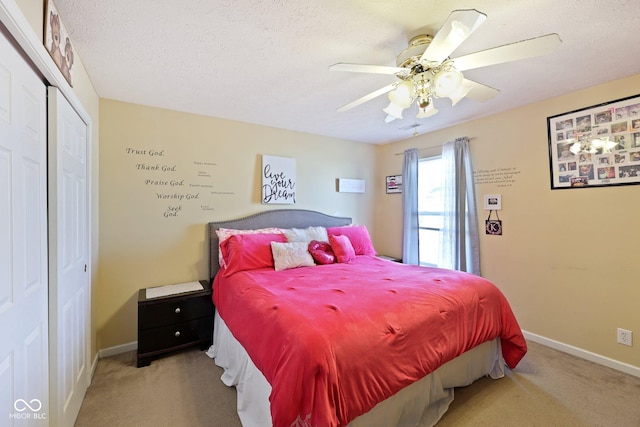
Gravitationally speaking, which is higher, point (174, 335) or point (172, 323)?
point (172, 323)

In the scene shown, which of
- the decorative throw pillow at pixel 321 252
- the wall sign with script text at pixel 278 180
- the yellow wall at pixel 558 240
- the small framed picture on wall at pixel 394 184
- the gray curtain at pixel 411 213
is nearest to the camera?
the yellow wall at pixel 558 240

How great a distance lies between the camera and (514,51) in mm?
1310

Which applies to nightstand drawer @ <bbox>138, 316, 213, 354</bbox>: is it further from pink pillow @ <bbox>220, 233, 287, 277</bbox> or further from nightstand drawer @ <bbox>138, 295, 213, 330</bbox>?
pink pillow @ <bbox>220, 233, 287, 277</bbox>

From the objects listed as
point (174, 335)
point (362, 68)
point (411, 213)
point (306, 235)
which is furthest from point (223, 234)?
point (411, 213)

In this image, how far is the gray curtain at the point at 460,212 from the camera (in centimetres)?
305

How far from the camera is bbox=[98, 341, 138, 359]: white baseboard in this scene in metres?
2.41

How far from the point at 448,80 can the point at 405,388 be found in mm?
1745

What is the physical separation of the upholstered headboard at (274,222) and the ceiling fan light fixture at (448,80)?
2.27 metres

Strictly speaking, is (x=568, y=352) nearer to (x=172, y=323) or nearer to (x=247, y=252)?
(x=247, y=252)

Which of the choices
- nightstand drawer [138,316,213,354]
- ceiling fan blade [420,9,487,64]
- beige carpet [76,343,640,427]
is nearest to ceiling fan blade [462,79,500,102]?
ceiling fan blade [420,9,487,64]

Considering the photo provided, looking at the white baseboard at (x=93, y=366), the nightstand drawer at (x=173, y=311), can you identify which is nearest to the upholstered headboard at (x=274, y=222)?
the nightstand drawer at (x=173, y=311)

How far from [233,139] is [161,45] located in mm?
1394

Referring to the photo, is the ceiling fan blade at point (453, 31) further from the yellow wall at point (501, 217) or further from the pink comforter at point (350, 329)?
the yellow wall at point (501, 217)

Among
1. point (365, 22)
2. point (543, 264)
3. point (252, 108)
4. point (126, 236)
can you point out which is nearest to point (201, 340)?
point (126, 236)
